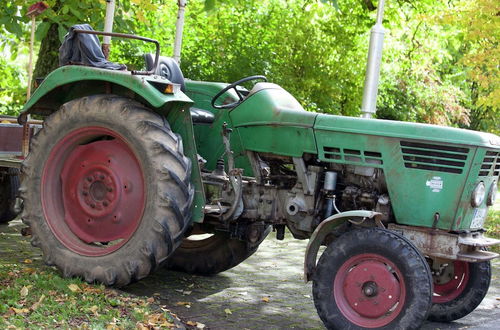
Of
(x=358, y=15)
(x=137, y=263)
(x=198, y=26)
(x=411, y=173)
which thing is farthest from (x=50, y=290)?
(x=358, y=15)

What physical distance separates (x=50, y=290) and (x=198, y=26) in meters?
11.3

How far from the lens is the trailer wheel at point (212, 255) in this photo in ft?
23.1

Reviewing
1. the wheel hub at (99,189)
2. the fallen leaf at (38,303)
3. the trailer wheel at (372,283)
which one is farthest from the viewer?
the wheel hub at (99,189)

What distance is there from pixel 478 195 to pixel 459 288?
0.89m

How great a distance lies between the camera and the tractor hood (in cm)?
548

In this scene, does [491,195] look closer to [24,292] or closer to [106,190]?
[106,190]

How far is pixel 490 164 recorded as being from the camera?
5.69 meters

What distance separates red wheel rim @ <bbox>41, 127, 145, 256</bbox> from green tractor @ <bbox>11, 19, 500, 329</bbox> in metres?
0.01

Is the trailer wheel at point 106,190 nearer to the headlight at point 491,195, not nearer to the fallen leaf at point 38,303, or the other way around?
the fallen leaf at point 38,303

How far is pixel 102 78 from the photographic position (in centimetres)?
596

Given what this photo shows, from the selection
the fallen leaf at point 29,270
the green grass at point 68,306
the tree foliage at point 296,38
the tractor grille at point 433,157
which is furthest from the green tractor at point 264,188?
the tree foliage at point 296,38

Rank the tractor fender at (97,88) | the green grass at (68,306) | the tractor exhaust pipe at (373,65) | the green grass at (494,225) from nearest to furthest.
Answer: the green grass at (68,306) → the tractor fender at (97,88) → the green grass at (494,225) → the tractor exhaust pipe at (373,65)

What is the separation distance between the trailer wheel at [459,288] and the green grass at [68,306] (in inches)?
88.5

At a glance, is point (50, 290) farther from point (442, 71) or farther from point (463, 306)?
point (442, 71)
